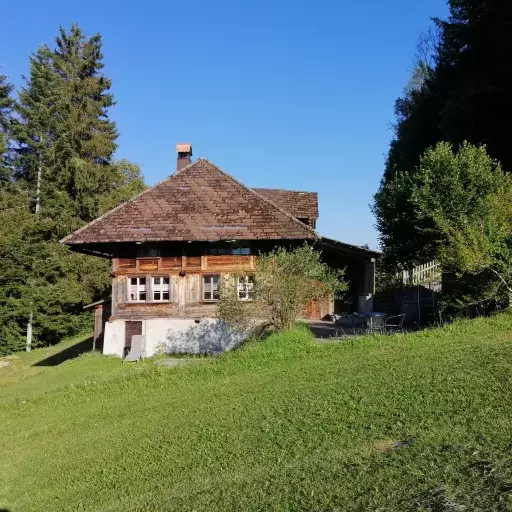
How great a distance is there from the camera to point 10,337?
3244 centimetres

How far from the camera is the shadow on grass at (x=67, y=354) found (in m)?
26.4

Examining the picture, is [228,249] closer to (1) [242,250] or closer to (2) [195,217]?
(1) [242,250]

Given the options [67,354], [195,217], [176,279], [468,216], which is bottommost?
[67,354]

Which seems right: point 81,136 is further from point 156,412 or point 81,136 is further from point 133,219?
point 156,412

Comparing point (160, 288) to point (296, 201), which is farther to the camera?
point (296, 201)

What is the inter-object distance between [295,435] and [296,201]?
1902 cm

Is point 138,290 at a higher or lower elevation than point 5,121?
lower

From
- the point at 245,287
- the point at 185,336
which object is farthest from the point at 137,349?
the point at 245,287

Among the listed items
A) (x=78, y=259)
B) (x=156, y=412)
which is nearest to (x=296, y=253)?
(x=156, y=412)

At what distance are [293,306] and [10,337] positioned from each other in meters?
24.4

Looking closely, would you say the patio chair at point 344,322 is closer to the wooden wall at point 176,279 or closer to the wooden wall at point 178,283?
the wooden wall at point 176,279

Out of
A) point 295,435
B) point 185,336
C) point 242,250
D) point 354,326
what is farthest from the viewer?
point 242,250

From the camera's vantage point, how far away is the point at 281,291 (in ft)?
48.9

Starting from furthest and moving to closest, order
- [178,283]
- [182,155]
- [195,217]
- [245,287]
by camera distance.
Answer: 1. [182,155]
2. [195,217]
3. [178,283]
4. [245,287]
